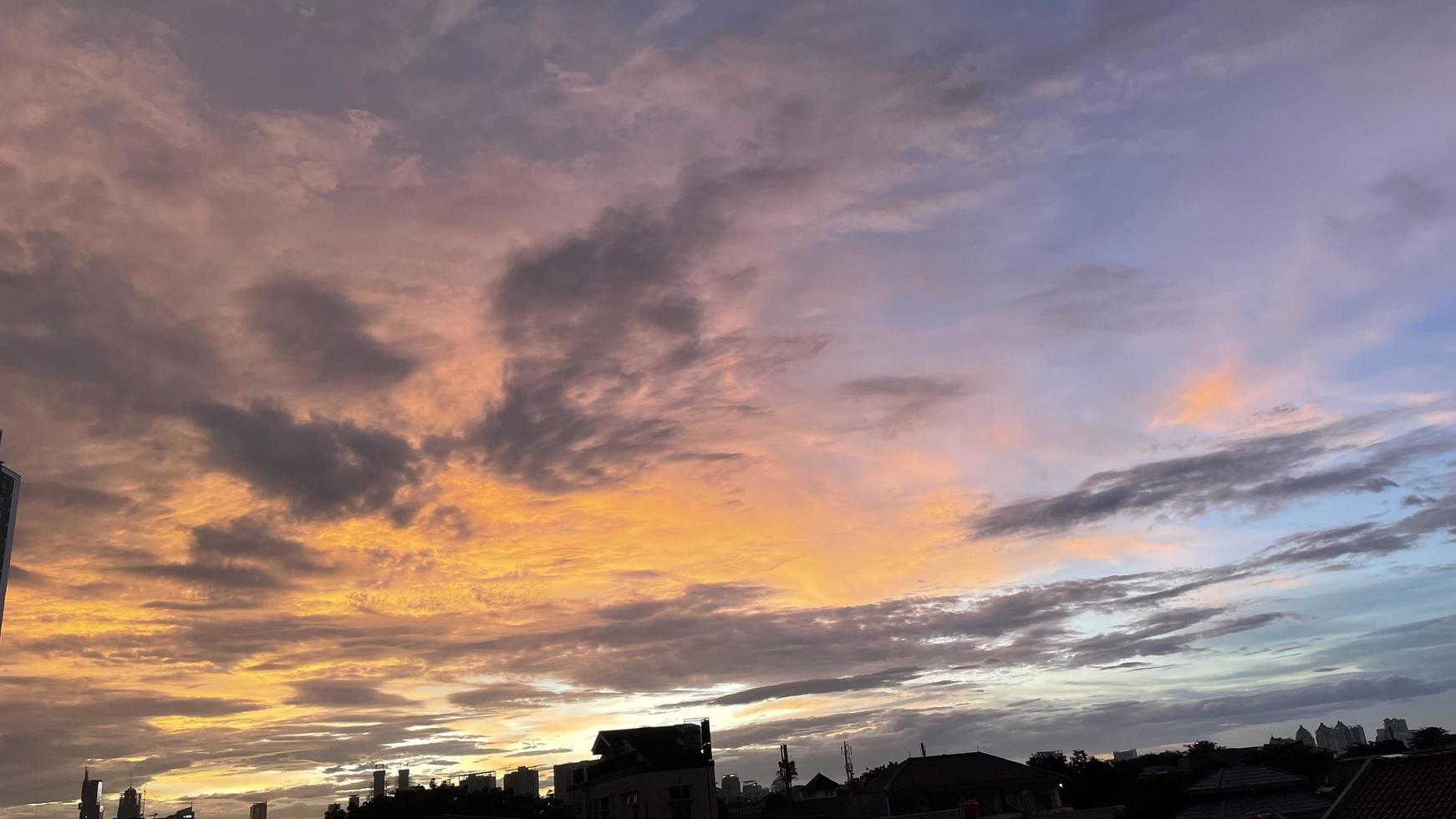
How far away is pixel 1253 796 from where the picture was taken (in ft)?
209

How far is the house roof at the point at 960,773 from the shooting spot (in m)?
107

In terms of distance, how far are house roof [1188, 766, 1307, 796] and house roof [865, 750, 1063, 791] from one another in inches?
1641

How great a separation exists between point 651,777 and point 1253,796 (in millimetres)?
69143

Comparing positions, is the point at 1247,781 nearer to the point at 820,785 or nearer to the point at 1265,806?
the point at 1265,806

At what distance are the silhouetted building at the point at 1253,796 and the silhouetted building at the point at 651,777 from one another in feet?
198

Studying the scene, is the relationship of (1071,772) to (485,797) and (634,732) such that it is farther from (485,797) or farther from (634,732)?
(485,797)

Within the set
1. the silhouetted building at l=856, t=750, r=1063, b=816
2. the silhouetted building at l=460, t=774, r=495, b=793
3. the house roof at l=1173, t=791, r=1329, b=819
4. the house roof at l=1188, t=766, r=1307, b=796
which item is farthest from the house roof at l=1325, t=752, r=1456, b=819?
the silhouetted building at l=460, t=774, r=495, b=793

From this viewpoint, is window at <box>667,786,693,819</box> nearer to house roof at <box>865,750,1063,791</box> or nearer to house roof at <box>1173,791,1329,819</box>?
house roof at <box>865,750,1063,791</box>

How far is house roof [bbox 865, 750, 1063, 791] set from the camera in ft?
350

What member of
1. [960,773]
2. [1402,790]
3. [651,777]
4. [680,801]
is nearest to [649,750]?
[651,777]

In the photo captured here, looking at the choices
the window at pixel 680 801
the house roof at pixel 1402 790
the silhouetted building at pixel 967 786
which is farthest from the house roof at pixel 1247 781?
the window at pixel 680 801

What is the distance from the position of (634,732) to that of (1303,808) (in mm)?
82947

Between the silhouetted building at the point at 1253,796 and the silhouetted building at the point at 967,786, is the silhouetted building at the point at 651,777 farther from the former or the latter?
the silhouetted building at the point at 1253,796

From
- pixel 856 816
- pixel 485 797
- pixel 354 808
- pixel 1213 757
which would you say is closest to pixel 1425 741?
pixel 1213 757
